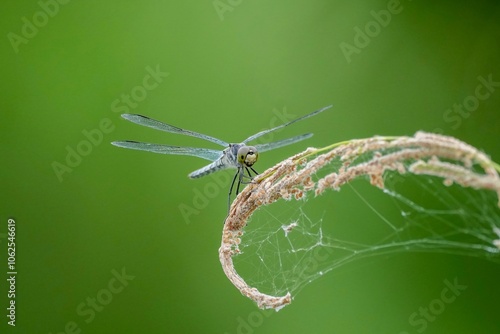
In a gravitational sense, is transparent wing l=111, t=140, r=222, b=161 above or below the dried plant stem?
above

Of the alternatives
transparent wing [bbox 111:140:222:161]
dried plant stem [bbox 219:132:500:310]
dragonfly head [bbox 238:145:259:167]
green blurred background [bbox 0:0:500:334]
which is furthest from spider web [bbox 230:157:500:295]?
dried plant stem [bbox 219:132:500:310]

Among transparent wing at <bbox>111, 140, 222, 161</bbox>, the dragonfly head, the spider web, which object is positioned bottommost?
the spider web

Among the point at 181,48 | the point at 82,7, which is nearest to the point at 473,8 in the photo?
the point at 181,48

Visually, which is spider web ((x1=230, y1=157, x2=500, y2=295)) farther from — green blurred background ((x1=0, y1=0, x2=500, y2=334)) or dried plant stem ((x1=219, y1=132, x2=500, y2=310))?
dried plant stem ((x1=219, y1=132, x2=500, y2=310))

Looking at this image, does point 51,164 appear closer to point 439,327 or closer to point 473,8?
point 439,327

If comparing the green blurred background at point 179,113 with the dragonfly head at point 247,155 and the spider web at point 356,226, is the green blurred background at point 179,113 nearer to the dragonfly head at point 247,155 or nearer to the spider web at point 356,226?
the spider web at point 356,226

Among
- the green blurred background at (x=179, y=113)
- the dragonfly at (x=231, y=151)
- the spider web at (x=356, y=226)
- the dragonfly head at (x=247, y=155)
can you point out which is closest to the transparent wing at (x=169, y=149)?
the dragonfly at (x=231, y=151)
